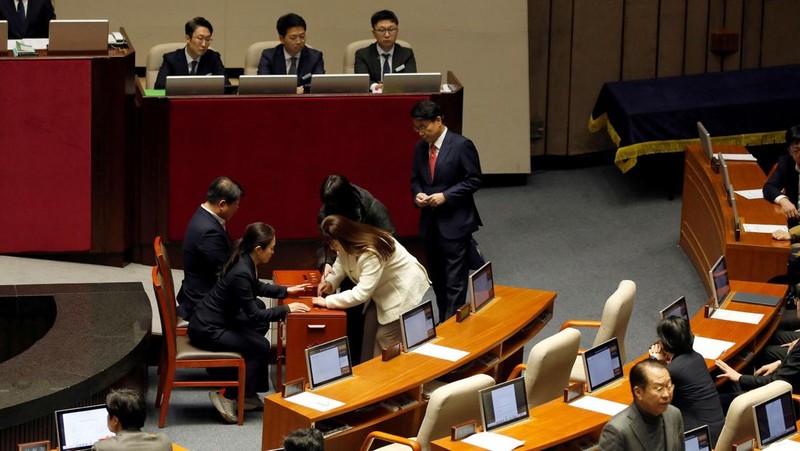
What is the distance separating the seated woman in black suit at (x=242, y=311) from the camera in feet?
22.4

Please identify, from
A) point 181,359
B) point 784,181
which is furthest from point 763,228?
point 181,359

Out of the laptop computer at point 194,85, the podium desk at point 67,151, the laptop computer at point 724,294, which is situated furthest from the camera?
the laptop computer at point 194,85

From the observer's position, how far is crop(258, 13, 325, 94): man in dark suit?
9.23 metres

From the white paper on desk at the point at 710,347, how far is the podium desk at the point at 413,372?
90 cm

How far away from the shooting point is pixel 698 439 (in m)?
5.58

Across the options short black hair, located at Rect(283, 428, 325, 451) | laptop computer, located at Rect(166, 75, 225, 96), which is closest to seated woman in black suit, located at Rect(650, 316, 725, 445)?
short black hair, located at Rect(283, 428, 325, 451)

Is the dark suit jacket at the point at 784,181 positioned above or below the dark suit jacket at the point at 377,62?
below

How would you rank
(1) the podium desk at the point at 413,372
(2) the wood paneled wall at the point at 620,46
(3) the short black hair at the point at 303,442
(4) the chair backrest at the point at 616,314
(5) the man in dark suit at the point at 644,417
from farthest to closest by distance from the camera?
1. (2) the wood paneled wall at the point at 620,46
2. (4) the chair backrest at the point at 616,314
3. (1) the podium desk at the point at 413,372
4. (5) the man in dark suit at the point at 644,417
5. (3) the short black hair at the point at 303,442

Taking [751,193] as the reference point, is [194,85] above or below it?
above

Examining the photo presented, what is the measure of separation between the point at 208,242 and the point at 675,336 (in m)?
2.55

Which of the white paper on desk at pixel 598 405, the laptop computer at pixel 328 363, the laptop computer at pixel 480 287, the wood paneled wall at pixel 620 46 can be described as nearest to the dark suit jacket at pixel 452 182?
the laptop computer at pixel 480 287

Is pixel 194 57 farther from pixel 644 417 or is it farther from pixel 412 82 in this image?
pixel 644 417

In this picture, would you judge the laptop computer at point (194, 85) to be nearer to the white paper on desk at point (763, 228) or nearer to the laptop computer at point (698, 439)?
the white paper on desk at point (763, 228)

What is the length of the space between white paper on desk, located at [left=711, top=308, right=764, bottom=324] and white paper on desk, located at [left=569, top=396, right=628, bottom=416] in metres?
1.51
